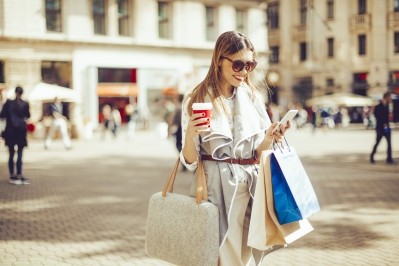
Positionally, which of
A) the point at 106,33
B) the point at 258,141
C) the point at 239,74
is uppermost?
the point at 106,33

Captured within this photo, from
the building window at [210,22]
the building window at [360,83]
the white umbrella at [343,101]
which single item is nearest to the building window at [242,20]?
the building window at [210,22]

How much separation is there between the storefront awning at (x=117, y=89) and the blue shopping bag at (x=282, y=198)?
2611 cm

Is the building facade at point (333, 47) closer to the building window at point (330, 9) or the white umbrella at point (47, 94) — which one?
the building window at point (330, 9)

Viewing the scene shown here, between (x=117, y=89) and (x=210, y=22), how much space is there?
7.75 metres

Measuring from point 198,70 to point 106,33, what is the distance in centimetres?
635

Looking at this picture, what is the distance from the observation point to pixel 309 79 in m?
43.5

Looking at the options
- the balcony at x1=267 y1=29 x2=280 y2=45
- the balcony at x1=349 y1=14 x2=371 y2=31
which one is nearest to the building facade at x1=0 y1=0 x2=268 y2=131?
the balcony at x1=349 y1=14 x2=371 y2=31

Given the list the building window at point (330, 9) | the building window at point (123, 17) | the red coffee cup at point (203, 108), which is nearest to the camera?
the red coffee cup at point (203, 108)

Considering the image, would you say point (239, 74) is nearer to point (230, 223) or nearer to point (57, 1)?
point (230, 223)

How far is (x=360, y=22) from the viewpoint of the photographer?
40.7 metres

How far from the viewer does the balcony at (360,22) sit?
132ft

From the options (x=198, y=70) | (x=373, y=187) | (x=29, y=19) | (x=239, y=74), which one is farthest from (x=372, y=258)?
(x=198, y=70)

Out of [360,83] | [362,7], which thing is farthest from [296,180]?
[362,7]

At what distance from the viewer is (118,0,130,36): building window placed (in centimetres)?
2883
